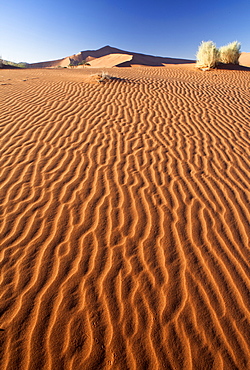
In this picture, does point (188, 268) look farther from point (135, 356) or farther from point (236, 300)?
point (135, 356)

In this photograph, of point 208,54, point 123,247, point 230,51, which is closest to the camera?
point 123,247

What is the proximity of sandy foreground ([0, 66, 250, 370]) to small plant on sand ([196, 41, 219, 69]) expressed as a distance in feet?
36.0

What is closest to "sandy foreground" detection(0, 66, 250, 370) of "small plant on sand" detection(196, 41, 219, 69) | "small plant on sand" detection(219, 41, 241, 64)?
"small plant on sand" detection(196, 41, 219, 69)

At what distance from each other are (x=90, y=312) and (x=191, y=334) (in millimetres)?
917

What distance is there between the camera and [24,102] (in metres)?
7.39

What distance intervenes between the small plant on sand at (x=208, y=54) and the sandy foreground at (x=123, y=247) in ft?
36.0

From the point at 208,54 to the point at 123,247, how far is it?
1545 centimetres

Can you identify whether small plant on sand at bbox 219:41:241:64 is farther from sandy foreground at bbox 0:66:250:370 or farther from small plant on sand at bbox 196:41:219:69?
sandy foreground at bbox 0:66:250:370

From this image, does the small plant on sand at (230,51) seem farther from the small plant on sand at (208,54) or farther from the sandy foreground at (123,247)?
the sandy foreground at (123,247)

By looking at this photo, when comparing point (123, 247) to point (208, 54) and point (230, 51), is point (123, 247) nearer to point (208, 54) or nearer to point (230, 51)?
point (208, 54)

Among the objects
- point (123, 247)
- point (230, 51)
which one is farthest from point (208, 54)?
point (123, 247)

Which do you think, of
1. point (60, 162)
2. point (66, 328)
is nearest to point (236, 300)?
point (66, 328)

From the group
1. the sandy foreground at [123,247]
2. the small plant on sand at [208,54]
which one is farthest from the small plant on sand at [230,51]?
the sandy foreground at [123,247]

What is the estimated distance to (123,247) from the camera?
2.77 metres
